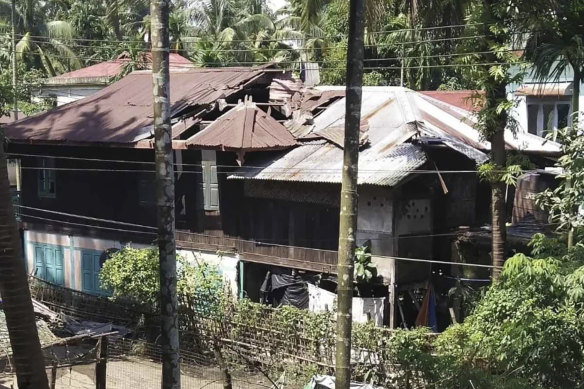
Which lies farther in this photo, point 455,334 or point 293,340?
point 293,340

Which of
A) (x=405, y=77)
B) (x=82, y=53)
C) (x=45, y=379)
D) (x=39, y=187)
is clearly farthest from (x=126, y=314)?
(x=82, y=53)

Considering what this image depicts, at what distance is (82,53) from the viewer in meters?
44.9

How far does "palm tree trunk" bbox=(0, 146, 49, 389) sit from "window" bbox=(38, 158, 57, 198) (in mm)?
16542

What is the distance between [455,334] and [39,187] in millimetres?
16317

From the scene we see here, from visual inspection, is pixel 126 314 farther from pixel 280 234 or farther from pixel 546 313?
pixel 546 313

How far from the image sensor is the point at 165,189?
7.47 m

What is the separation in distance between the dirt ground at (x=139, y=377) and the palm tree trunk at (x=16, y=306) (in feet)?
24.2

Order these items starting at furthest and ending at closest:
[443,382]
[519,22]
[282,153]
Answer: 1. [282,153]
2. [519,22]
3. [443,382]

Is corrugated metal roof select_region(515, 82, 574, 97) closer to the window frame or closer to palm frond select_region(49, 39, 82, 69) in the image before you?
the window frame

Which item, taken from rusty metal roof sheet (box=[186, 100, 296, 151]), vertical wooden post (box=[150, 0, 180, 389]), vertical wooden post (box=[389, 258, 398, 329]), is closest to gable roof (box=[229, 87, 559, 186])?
rusty metal roof sheet (box=[186, 100, 296, 151])

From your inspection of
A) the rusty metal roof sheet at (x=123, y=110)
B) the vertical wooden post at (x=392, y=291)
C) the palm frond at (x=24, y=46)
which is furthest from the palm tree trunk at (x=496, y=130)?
the palm frond at (x=24, y=46)

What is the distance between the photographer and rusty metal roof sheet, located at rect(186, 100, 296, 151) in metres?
17.8

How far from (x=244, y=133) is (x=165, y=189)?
10742 millimetres

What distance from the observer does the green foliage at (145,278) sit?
16.6 meters
